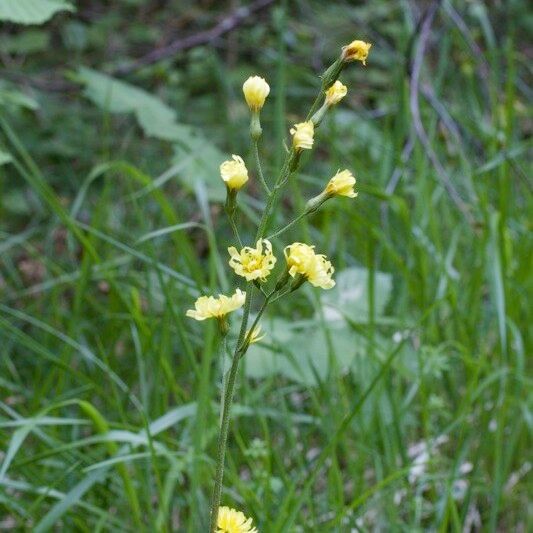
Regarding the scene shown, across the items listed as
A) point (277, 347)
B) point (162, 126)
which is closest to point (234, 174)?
point (277, 347)

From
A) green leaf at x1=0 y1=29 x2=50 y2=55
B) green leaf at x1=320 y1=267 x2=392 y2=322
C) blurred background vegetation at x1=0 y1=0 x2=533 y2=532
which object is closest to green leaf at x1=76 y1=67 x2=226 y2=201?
blurred background vegetation at x1=0 y1=0 x2=533 y2=532

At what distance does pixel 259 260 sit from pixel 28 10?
4.17 ft

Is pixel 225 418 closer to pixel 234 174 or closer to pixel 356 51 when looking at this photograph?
pixel 234 174

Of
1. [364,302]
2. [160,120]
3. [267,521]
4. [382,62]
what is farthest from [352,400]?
[382,62]

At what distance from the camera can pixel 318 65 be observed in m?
3.74

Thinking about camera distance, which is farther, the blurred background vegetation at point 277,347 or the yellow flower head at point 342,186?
the blurred background vegetation at point 277,347

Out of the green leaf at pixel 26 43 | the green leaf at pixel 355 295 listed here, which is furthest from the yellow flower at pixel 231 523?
the green leaf at pixel 26 43

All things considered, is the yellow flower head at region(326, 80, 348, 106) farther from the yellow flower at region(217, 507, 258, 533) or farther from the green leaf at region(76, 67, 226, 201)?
the green leaf at region(76, 67, 226, 201)

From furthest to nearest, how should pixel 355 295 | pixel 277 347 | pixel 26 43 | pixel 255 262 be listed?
pixel 26 43
pixel 355 295
pixel 277 347
pixel 255 262

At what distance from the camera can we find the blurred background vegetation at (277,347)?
168 centimetres

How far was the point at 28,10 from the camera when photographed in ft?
6.66

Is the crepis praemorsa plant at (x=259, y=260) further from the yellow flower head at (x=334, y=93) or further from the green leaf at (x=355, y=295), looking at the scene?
the green leaf at (x=355, y=295)

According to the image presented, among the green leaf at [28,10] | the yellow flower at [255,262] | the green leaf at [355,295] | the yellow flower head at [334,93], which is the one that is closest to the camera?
the yellow flower at [255,262]

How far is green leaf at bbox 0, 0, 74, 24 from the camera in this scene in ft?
6.46
